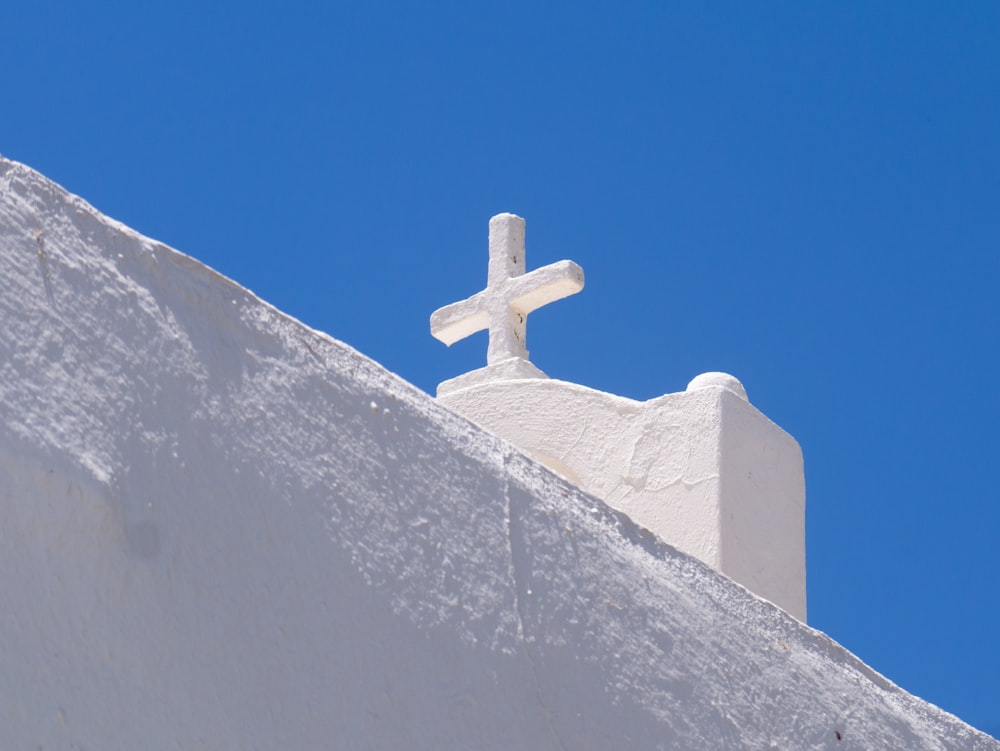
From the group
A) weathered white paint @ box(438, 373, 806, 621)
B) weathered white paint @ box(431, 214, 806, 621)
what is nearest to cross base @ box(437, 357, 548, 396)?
weathered white paint @ box(431, 214, 806, 621)

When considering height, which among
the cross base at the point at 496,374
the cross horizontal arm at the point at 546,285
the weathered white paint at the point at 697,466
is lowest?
the weathered white paint at the point at 697,466

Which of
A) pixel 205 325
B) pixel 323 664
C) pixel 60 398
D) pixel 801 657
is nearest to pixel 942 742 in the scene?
pixel 801 657

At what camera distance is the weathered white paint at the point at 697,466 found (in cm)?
428

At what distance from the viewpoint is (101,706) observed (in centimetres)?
187

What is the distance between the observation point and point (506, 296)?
17.4ft

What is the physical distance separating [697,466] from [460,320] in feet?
4.72

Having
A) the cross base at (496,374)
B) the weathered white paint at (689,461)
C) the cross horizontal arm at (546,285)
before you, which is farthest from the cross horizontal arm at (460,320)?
the weathered white paint at (689,461)

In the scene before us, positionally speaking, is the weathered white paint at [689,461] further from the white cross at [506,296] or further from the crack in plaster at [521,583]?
the crack in plaster at [521,583]

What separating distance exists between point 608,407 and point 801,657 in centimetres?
168

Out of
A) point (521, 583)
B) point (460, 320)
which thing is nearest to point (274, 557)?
point (521, 583)

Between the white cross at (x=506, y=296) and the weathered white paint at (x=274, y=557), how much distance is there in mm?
2419

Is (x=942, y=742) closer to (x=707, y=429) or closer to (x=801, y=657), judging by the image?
(x=801, y=657)

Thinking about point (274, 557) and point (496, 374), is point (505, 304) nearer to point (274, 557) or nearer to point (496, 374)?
point (496, 374)

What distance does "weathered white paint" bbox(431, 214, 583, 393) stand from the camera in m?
5.12
